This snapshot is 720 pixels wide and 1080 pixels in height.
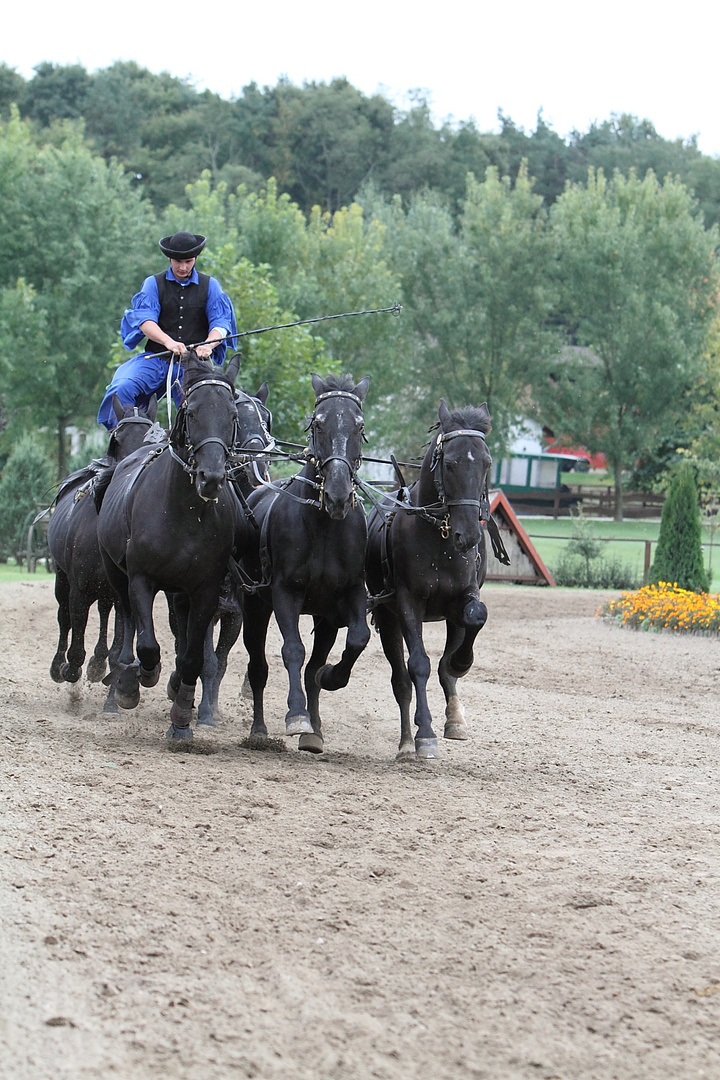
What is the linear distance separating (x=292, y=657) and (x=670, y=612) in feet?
33.4

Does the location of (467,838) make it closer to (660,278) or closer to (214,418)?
(214,418)

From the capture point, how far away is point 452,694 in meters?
8.16

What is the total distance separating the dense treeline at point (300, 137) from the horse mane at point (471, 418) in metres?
63.2

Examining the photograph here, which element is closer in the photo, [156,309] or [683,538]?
[156,309]

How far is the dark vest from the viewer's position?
9.27 metres

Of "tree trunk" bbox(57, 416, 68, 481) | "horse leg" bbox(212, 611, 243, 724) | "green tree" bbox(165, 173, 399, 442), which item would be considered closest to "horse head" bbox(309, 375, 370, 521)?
"horse leg" bbox(212, 611, 243, 724)

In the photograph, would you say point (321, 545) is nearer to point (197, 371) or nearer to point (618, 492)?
point (197, 371)

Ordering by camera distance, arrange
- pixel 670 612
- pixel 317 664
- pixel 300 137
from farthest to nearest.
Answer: pixel 300 137, pixel 670 612, pixel 317 664

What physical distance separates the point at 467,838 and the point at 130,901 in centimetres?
188

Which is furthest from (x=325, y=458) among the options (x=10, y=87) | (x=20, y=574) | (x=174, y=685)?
(x=10, y=87)

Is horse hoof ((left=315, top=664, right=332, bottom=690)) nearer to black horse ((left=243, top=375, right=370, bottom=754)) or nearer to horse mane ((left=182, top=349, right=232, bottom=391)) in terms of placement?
black horse ((left=243, top=375, right=370, bottom=754))

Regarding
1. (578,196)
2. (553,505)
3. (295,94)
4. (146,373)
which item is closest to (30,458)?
(146,373)

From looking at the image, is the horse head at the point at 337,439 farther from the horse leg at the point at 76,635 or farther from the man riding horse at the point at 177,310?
the horse leg at the point at 76,635

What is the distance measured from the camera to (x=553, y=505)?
176 ft
